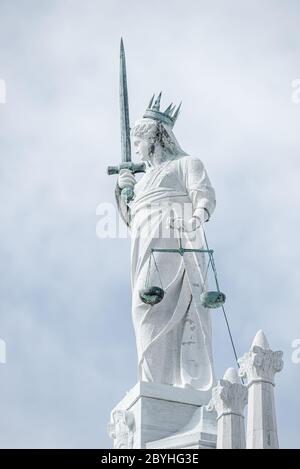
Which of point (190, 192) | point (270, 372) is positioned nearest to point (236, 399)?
point (270, 372)

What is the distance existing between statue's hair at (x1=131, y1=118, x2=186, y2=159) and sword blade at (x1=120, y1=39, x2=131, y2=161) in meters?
0.72

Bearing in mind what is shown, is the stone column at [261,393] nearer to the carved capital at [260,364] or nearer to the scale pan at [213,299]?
the carved capital at [260,364]

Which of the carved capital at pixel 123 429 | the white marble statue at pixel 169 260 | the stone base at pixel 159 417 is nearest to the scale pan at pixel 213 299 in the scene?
the white marble statue at pixel 169 260

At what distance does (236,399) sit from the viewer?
47.9 ft

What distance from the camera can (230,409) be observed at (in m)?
14.6

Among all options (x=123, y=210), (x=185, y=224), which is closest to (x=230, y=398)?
(x=185, y=224)

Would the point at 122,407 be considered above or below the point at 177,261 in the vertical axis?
below

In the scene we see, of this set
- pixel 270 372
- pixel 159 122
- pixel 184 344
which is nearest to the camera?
pixel 270 372

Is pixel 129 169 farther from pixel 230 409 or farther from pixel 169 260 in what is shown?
pixel 230 409

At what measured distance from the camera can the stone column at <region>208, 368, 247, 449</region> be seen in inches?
569

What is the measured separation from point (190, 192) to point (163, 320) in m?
2.21

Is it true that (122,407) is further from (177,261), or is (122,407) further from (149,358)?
(177,261)

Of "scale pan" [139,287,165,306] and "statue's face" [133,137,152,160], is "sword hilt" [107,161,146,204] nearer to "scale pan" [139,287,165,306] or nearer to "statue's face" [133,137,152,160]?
"statue's face" [133,137,152,160]

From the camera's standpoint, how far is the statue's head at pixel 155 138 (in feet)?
64.1
